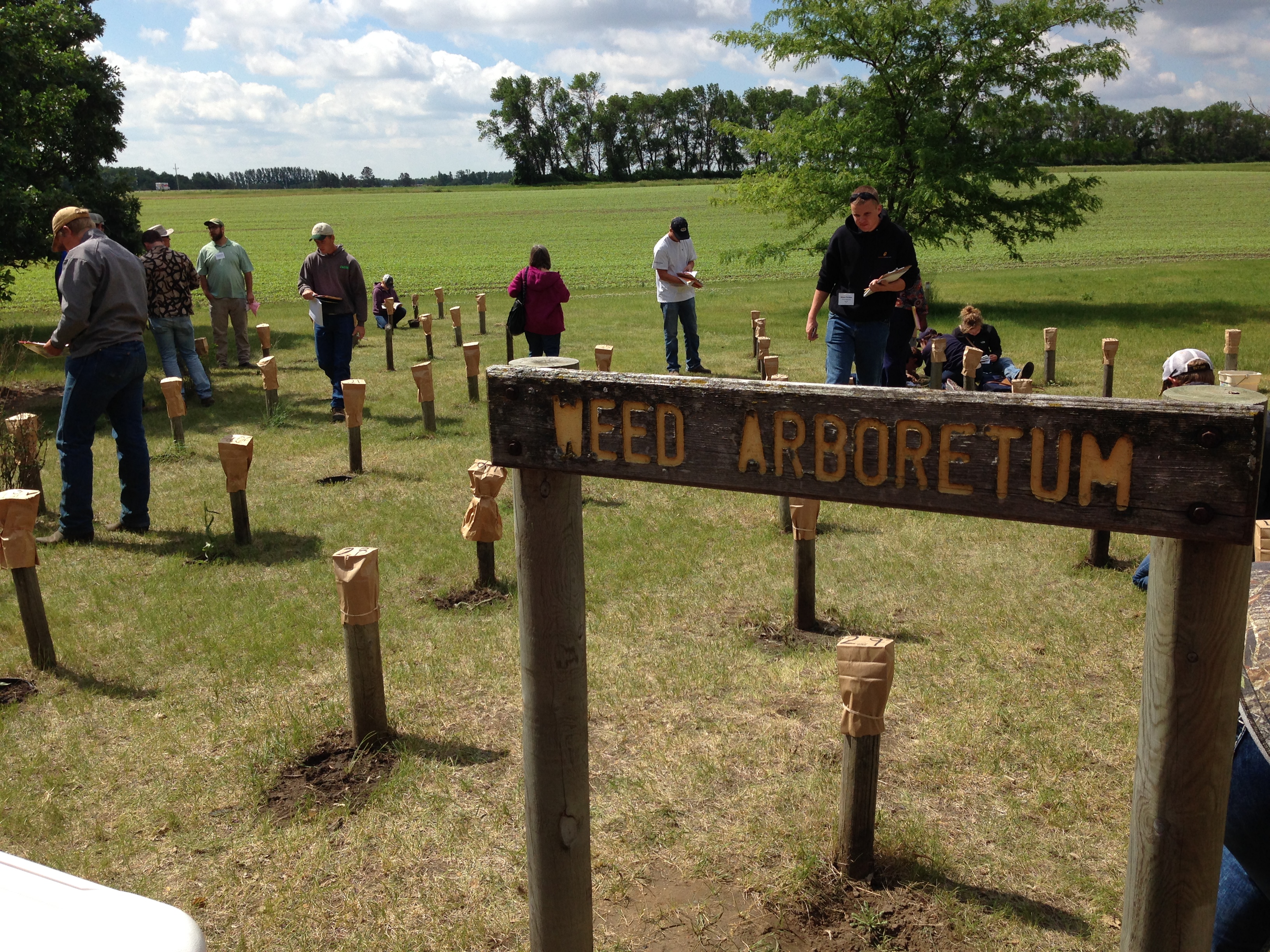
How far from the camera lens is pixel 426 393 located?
407 inches

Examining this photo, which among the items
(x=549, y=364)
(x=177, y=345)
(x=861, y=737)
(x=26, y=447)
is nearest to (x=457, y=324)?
(x=177, y=345)

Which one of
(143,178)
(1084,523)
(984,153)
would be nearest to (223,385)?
(1084,523)

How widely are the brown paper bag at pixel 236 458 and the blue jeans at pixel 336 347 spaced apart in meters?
3.61

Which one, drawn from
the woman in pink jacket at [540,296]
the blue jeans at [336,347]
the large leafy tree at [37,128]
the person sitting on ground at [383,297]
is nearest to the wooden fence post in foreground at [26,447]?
the blue jeans at [336,347]

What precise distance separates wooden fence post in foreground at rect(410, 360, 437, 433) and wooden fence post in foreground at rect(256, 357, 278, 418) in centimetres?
156

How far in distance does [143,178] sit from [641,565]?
15416cm

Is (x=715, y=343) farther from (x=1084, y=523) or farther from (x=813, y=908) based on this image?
(x=1084, y=523)

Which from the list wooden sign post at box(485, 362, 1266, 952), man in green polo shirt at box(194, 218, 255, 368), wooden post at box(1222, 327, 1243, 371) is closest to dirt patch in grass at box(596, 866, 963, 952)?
wooden sign post at box(485, 362, 1266, 952)

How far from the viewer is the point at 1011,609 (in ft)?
19.2

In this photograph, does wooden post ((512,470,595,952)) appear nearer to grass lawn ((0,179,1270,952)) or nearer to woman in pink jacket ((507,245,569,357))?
grass lawn ((0,179,1270,952))

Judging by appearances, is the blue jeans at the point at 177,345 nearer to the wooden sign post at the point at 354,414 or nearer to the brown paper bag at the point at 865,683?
the wooden sign post at the point at 354,414

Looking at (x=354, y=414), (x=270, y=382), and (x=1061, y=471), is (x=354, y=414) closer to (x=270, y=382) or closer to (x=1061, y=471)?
(x=270, y=382)

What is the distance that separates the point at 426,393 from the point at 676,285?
369 centimetres

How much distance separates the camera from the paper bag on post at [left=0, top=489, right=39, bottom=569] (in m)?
5.20
